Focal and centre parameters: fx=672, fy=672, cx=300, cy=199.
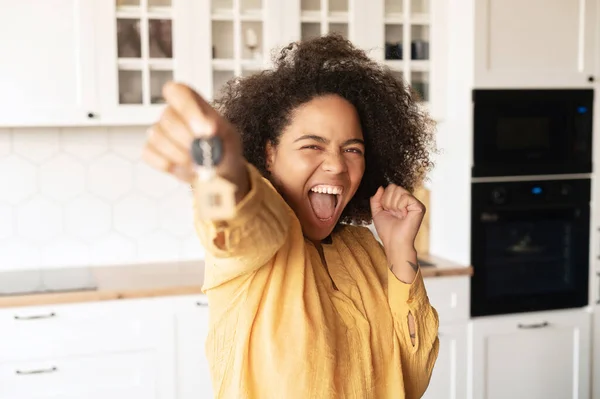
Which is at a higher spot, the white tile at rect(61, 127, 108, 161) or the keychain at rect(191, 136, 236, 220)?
the white tile at rect(61, 127, 108, 161)

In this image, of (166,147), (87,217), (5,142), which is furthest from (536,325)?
(166,147)

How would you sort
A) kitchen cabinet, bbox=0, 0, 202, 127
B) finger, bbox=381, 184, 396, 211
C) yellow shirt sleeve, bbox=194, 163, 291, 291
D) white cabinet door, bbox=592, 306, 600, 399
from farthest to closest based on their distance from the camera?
white cabinet door, bbox=592, 306, 600, 399 → kitchen cabinet, bbox=0, 0, 202, 127 → finger, bbox=381, 184, 396, 211 → yellow shirt sleeve, bbox=194, 163, 291, 291

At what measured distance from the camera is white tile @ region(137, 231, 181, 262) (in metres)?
3.06

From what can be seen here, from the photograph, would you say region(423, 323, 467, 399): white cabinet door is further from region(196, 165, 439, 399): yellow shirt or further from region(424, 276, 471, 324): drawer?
region(196, 165, 439, 399): yellow shirt

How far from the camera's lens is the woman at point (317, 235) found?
0.83 metres

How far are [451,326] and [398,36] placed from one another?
1.27m

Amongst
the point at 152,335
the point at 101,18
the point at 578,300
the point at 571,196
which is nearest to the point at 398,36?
the point at 571,196

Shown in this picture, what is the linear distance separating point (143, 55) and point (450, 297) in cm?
161

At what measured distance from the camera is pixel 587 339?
303 centimetres

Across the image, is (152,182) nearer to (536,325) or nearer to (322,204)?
(536,325)

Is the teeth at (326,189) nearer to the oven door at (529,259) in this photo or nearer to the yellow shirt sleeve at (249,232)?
the yellow shirt sleeve at (249,232)

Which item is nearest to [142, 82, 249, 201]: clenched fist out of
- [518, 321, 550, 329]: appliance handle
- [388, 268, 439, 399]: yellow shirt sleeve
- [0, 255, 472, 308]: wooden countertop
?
[388, 268, 439, 399]: yellow shirt sleeve

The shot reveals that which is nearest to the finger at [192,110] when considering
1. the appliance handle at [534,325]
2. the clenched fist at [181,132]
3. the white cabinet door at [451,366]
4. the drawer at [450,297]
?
the clenched fist at [181,132]

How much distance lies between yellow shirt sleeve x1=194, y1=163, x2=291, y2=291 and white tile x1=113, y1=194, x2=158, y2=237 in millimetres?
2226
